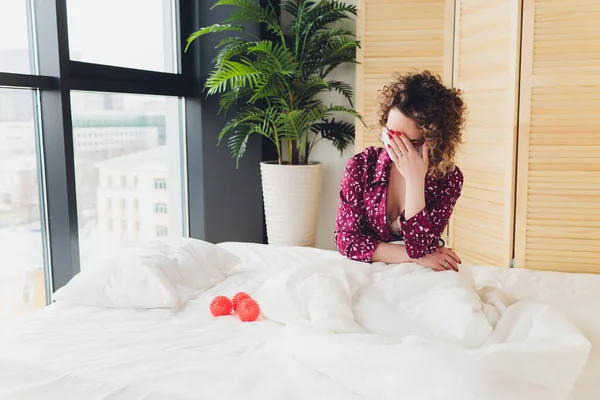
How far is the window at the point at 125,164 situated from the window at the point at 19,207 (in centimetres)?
23

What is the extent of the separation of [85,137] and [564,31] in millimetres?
2189

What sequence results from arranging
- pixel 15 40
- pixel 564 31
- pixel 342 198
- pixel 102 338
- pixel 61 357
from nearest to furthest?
pixel 61 357 < pixel 102 338 < pixel 342 198 < pixel 15 40 < pixel 564 31

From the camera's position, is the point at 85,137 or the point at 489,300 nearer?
the point at 489,300

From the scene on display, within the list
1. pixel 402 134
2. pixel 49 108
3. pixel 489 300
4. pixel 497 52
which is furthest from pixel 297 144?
pixel 489 300

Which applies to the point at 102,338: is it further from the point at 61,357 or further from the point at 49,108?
the point at 49,108

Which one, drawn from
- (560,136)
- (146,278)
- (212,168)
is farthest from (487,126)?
(146,278)

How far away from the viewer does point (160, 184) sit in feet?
10.5

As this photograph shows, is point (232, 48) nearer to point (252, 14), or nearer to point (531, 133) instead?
point (252, 14)

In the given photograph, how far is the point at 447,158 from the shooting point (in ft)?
5.71

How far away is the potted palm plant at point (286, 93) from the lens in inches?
120

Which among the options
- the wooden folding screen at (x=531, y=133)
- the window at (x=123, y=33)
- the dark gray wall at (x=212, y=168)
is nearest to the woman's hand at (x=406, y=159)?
the wooden folding screen at (x=531, y=133)

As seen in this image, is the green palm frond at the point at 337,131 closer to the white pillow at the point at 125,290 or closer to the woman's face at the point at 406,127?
the woman's face at the point at 406,127

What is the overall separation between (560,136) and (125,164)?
207cm

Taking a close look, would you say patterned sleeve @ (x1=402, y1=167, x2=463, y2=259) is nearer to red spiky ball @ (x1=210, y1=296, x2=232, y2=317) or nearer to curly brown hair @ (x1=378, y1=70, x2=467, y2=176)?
curly brown hair @ (x1=378, y1=70, x2=467, y2=176)
